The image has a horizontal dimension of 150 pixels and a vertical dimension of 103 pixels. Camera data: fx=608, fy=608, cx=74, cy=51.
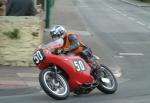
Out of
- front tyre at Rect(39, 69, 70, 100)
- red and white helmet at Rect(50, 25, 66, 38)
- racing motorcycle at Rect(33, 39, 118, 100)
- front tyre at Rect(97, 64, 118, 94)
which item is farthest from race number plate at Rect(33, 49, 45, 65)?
front tyre at Rect(97, 64, 118, 94)

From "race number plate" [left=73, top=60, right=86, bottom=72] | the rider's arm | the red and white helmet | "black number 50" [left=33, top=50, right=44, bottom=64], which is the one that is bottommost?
"race number plate" [left=73, top=60, right=86, bottom=72]

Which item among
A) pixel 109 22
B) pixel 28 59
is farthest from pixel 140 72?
pixel 109 22

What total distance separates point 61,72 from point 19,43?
4112mm

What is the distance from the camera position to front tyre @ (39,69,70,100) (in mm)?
10344

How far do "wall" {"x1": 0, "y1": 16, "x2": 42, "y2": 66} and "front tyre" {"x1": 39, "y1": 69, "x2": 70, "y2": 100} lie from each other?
409 centimetres

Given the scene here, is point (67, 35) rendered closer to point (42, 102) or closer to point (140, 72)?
point (42, 102)

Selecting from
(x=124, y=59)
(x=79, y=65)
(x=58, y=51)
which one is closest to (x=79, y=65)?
(x=79, y=65)

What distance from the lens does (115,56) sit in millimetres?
18281

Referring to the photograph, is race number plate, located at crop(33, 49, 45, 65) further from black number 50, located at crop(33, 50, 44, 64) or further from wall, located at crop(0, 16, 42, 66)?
wall, located at crop(0, 16, 42, 66)

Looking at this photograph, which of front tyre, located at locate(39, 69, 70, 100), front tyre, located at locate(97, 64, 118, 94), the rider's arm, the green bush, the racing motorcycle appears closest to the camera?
front tyre, located at locate(39, 69, 70, 100)

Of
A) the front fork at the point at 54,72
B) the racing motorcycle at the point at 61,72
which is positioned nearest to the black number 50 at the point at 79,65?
A: the racing motorcycle at the point at 61,72

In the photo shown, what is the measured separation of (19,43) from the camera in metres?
14.7

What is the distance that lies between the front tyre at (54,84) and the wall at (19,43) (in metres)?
4.09

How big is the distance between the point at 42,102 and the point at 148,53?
9183 mm
